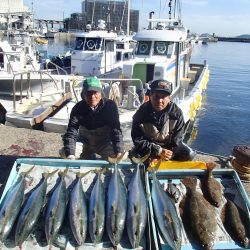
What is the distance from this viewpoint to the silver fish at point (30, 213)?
304cm

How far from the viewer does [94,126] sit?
16.3 feet

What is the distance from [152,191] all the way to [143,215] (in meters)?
0.46

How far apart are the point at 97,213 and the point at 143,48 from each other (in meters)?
10.3

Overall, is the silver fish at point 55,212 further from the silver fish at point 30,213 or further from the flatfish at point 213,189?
the flatfish at point 213,189

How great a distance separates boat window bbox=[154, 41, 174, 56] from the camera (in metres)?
12.5

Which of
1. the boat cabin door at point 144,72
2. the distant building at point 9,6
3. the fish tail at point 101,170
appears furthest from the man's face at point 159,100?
the distant building at point 9,6

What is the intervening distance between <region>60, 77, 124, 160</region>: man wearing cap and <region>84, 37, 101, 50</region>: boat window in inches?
393

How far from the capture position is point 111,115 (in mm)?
4875

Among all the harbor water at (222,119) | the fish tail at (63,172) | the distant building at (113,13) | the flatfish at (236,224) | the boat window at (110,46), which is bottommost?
the harbor water at (222,119)

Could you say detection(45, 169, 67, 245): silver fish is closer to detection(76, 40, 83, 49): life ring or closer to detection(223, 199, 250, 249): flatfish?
detection(223, 199, 250, 249): flatfish

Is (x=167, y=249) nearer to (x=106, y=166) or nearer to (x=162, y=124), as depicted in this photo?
(x=106, y=166)

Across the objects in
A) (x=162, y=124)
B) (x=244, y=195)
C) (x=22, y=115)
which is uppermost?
(x=162, y=124)

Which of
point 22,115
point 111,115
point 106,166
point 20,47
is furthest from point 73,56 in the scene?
point 106,166

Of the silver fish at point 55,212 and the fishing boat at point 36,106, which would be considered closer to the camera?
the silver fish at point 55,212
